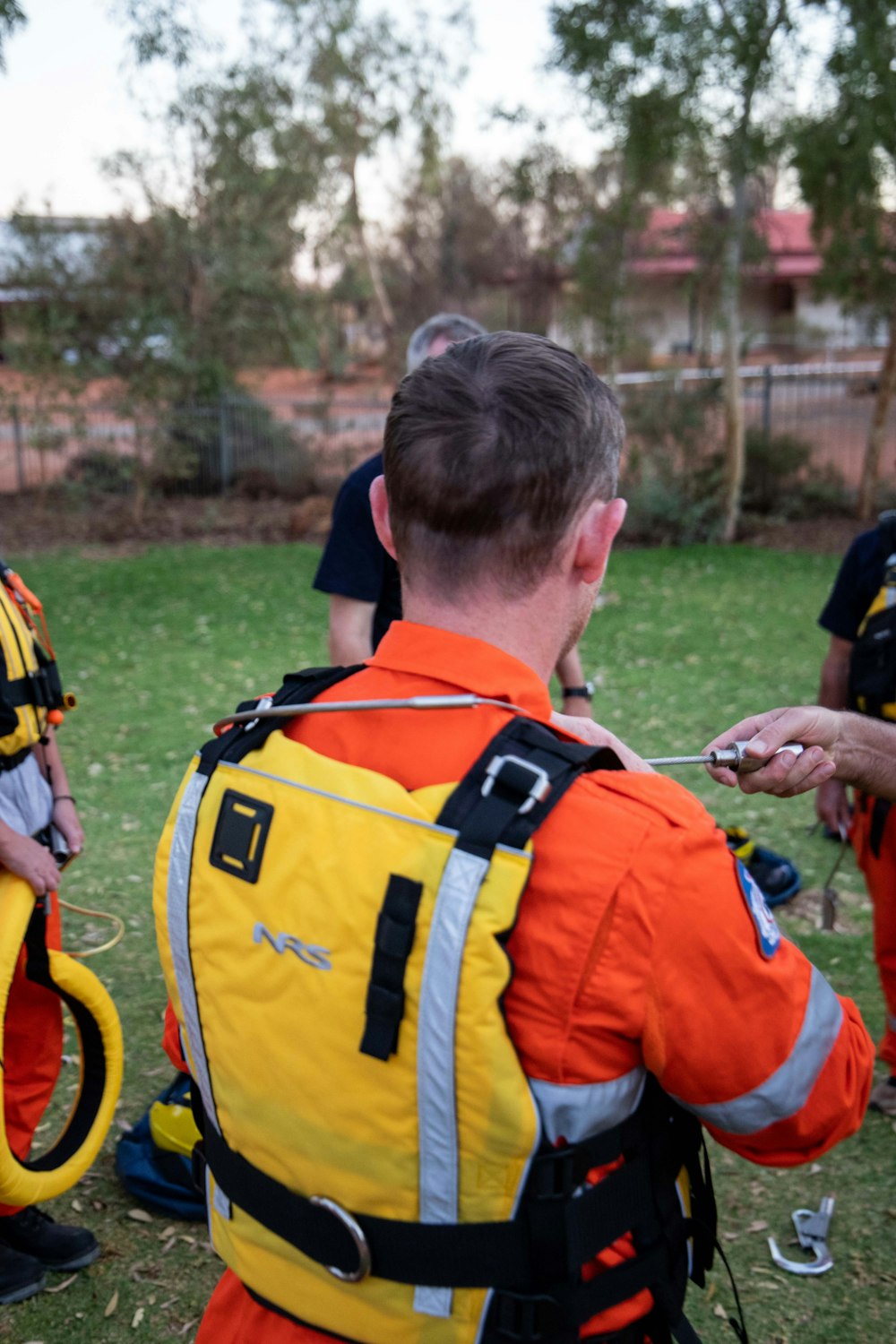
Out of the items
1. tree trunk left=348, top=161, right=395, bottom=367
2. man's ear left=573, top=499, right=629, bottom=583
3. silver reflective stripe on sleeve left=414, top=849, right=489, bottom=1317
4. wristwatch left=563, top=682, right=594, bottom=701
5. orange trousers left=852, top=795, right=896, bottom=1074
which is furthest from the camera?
tree trunk left=348, top=161, right=395, bottom=367

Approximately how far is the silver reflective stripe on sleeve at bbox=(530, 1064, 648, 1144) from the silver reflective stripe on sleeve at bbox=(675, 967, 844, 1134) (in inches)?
2.9

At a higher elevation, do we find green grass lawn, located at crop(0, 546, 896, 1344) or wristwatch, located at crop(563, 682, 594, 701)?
wristwatch, located at crop(563, 682, 594, 701)

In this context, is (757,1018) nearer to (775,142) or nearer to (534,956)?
(534,956)

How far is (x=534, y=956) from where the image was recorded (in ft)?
4.30

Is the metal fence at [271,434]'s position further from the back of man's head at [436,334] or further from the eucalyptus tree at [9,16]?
the back of man's head at [436,334]

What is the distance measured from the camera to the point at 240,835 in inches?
57.6

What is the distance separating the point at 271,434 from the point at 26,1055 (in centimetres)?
1716

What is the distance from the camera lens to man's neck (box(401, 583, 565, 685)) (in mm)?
1536

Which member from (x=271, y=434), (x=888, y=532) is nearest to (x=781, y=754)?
(x=888, y=532)

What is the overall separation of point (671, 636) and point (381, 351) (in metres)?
19.0

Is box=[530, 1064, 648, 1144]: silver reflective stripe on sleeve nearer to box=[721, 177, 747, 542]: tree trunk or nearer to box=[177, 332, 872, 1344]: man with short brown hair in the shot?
box=[177, 332, 872, 1344]: man with short brown hair

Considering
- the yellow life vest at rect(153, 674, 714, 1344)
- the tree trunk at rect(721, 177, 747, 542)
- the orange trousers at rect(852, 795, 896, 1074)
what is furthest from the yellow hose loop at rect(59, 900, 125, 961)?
the tree trunk at rect(721, 177, 747, 542)

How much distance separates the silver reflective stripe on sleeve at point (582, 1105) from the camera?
1.34 metres

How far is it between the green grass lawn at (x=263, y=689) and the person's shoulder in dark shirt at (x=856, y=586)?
1.63 metres
